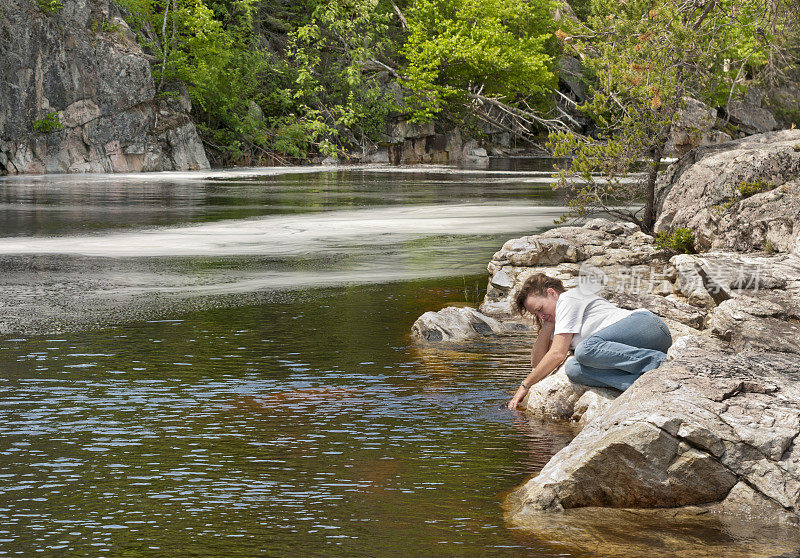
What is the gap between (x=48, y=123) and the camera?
40.7m

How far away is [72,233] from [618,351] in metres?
14.1

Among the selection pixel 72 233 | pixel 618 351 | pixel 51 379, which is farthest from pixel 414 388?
pixel 72 233

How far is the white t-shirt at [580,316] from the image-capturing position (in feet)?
24.3

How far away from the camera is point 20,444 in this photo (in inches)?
263

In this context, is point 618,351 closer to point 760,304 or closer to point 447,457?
point 447,457

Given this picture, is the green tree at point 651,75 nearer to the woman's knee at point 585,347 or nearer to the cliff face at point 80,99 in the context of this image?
the woman's knee at point 585,347

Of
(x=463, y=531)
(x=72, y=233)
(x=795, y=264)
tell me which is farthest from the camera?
(x=72, y=233)

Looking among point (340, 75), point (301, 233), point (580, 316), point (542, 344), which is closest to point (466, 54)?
point (340, 75)

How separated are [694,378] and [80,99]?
1542 inches

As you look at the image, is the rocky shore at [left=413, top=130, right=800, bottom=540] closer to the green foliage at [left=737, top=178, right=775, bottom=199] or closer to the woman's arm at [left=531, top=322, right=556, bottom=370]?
the green foliage at [left=737, top=178, right=775, bottom=199]

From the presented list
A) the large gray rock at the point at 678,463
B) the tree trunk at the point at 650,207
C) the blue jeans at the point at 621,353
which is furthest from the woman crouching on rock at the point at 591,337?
the tree trunk at the point at 650,207

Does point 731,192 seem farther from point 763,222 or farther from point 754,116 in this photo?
point 754,116

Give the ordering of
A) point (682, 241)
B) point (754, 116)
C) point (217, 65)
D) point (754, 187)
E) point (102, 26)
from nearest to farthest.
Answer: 1. point (754, 187)
2. point (682, 241)
3. point (102, 26)
4. point (217, 65)
5. point (754, 116)

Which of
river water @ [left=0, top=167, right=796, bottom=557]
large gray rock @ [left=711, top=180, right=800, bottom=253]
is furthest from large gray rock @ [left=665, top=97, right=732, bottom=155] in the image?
river water @ [left=0, top=167, right=796, bottom=557]
